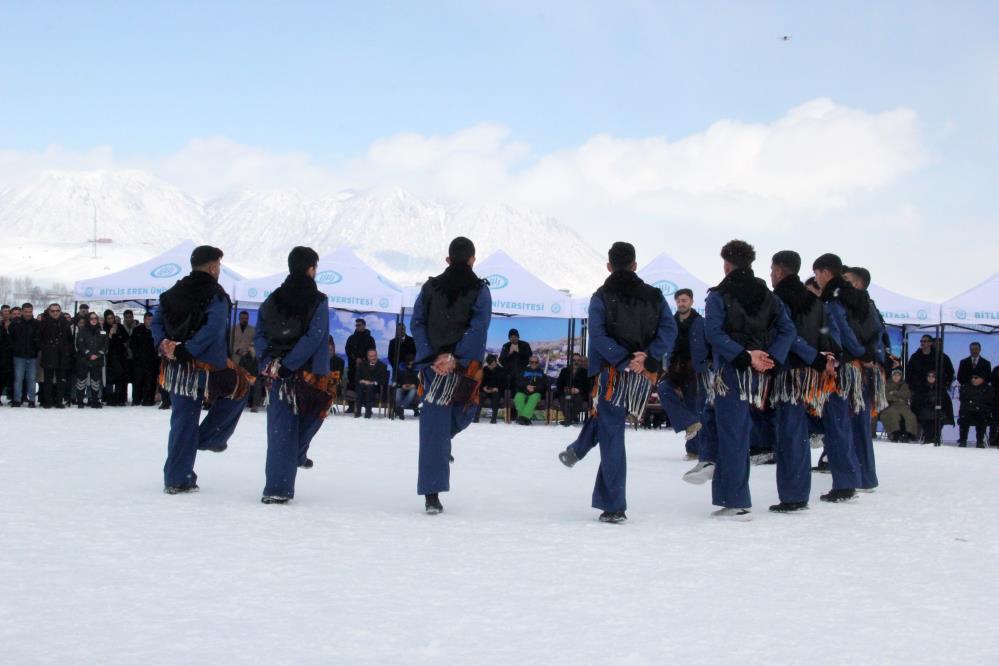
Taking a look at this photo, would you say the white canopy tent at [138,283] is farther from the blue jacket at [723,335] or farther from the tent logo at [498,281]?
the blue jacket at [723,335]

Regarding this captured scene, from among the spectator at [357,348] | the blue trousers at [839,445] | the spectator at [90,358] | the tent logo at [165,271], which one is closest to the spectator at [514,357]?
the spectator at [357,348]

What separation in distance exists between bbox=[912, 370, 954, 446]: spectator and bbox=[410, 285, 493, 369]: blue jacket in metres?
12.3

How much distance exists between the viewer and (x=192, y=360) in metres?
7.79

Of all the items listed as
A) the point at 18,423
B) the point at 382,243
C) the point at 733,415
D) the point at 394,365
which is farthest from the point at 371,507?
the point at 382,243

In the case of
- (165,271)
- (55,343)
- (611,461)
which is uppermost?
(165,271)

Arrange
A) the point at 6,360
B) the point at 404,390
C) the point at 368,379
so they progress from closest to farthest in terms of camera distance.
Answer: the point at 6,360 → the point at 368,379 → the point at 404,390

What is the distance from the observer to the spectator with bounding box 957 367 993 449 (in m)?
17.8

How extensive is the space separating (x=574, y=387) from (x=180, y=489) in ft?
40.1

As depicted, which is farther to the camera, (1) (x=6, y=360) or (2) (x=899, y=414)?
(2) (x=899, y=414)

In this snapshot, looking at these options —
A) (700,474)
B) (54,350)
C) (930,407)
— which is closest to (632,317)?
(700,474)

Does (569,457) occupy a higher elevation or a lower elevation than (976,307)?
lower

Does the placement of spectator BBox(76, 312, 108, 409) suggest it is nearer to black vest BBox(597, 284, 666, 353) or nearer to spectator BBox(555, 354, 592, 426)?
spectator BBox(555, 354, 592, 426)

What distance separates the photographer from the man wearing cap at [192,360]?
7766 mm

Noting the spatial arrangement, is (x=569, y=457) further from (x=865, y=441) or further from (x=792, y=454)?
(x=865, y=441)
